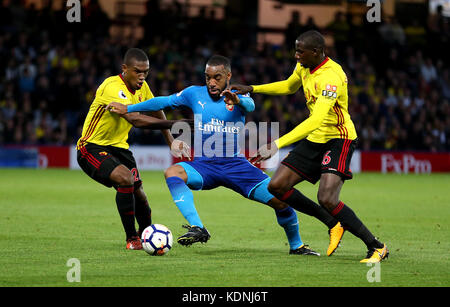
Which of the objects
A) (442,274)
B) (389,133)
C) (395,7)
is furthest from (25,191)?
(395,7)

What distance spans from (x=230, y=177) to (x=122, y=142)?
55.4 inches

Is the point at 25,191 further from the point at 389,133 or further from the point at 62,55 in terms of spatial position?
the point at 389,133

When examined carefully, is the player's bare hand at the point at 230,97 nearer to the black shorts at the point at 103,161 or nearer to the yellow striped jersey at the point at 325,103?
the yellow striped jersey at the point at 325,103

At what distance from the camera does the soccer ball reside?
25.1ft

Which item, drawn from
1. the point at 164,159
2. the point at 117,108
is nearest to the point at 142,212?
the point at 117,108

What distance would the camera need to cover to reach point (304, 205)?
8.01 metres

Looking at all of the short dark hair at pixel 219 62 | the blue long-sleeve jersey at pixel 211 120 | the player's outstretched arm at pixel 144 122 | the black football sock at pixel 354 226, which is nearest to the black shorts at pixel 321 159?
the black football sock at pixel 354 226

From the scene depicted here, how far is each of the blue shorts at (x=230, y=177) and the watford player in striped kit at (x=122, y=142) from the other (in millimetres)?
249

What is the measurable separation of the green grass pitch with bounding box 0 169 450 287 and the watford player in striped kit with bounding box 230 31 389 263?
363 millimetres

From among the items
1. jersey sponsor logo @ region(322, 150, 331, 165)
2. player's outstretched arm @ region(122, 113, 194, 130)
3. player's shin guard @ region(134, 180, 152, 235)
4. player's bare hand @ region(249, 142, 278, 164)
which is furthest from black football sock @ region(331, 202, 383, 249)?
player's shin guard @ region(134, 180, 152, 235)

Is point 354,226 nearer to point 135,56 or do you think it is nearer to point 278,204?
point 278,204

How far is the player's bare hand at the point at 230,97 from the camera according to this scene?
7.79m

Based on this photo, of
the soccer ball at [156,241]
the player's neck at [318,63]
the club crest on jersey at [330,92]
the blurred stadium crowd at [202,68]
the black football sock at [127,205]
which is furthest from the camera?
the blurred stadium crowd at [202,68]

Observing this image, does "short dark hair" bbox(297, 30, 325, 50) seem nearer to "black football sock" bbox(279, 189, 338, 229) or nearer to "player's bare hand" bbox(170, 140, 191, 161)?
"black football sock" bbox(279, 189, 338, 229)
